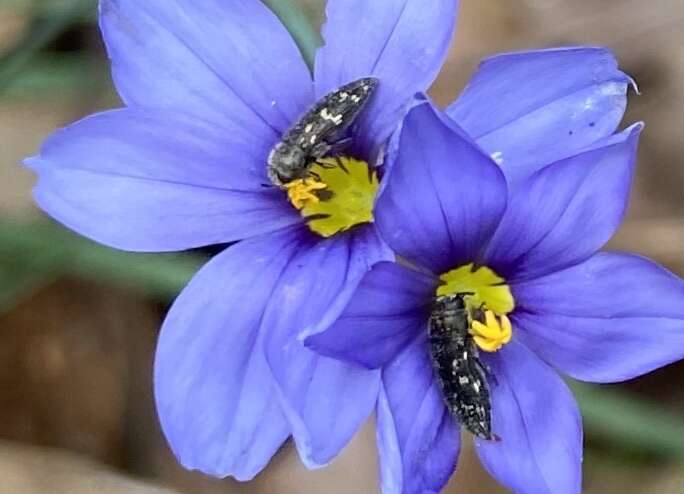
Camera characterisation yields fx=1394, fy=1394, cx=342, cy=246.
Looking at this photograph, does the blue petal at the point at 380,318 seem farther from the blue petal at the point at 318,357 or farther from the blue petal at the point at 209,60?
the blue petal at the point at 209,60

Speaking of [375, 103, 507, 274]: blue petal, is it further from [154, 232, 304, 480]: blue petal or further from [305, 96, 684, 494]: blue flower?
[154, 232, 304, 480]: blue petal

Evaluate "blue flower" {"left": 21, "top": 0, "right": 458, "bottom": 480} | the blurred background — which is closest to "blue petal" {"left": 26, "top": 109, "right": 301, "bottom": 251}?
"blue flower" {"left": 21, "top": 0, "right": 458, "bottom": 480}

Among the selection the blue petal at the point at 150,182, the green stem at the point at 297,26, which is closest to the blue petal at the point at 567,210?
the blue petal at the point at 150,182

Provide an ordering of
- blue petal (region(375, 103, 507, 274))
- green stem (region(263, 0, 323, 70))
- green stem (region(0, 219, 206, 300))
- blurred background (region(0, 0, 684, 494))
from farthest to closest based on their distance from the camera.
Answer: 1. blurred background (region(0, 0, 684, 494))
2. green stem (region(0, 219, 206, 300))
3. green stem (region(263, 0, 323, 70))
4. blue petal (region(375, 103, 507, 274))

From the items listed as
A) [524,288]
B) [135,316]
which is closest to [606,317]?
[524,288]

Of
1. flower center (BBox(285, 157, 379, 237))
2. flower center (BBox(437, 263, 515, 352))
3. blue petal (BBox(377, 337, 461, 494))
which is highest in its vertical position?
flower center (BBox(285, 157, 379, 237))

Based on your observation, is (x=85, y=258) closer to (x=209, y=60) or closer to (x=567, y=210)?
(x=209, y=60)

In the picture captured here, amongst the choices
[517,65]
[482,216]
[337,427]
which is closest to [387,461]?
[337,427]
